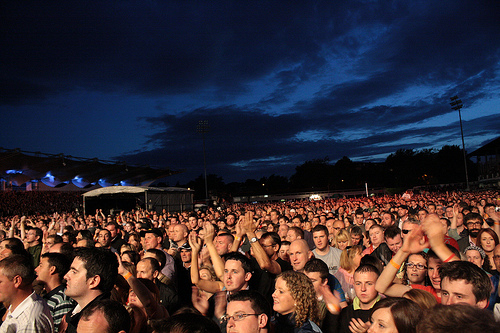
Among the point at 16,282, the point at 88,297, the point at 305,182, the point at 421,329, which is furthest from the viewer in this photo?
the point at 305,182

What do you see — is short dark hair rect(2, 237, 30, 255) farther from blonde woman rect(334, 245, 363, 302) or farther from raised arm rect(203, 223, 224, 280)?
blonde woman rect(334, 245, 363, 302)

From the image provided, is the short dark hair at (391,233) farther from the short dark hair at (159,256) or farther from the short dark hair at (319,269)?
the short dark hair at (159,256)

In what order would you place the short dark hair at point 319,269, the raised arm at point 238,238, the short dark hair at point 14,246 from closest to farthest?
the short dark hair at point 319,269
the raised arm at point 238,238
the short dark hair at point 14,246

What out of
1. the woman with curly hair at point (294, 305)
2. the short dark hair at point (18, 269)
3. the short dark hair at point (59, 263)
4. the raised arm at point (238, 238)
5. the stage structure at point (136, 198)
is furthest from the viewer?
the stage structure at point (136, 198)

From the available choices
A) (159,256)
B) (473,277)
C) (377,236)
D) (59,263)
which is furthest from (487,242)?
(59,263)

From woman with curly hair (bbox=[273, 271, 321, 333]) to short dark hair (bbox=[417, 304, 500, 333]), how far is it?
5.46ft

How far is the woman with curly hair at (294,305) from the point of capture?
2.94m

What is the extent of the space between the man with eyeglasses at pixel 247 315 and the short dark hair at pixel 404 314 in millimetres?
868

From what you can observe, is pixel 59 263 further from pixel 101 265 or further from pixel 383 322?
pixel 383 322

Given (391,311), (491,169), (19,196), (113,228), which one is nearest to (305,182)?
(491,169)

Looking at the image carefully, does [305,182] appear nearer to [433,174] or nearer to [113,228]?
[433,174]

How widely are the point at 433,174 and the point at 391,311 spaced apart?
89.0 meters

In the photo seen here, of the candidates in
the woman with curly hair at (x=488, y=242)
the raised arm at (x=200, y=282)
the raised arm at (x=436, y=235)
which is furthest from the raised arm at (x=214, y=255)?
the woman with curly hair at (x=488, y=242)

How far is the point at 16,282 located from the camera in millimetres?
3311
